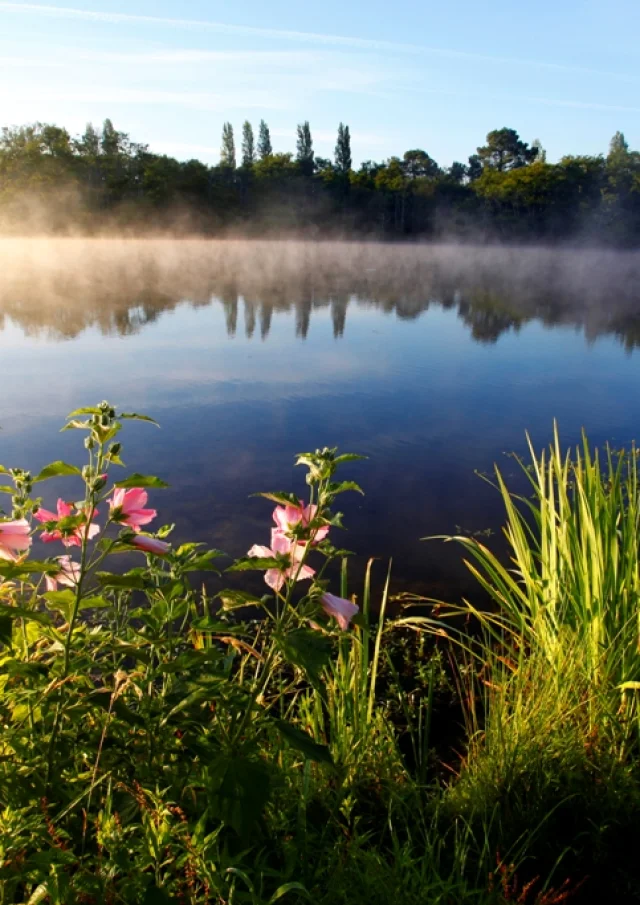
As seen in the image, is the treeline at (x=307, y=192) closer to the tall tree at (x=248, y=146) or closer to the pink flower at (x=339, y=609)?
the tall tree at (x=248, y=146)

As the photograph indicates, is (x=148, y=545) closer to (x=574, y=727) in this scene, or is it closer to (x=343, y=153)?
(x=574, y=727)

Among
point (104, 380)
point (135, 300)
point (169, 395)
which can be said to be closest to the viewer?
point (169, 395)

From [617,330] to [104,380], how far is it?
9.17m

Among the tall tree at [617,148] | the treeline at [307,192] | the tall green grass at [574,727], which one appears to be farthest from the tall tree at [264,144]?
the tall green grass at [574,727]

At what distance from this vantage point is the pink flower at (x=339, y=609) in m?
1.15

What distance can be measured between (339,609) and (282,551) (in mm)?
156

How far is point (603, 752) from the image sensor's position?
5.77 ft

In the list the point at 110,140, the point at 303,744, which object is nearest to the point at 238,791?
the point at 303,744

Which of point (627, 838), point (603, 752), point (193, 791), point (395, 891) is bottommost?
point (627, 838)

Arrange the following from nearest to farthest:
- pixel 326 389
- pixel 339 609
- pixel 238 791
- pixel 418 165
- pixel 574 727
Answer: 1. pixel 238 791
2. pixel 339 609
3. pixel 574 727
4. pixel 326 389
5. pixel 418 165

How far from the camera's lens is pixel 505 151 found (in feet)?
204

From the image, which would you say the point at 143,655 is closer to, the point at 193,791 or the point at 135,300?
the point at 193,791

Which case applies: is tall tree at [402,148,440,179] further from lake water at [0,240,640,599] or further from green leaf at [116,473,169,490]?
green leaf at [116,473,169,490]

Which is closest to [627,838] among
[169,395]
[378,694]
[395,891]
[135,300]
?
[395,891]
